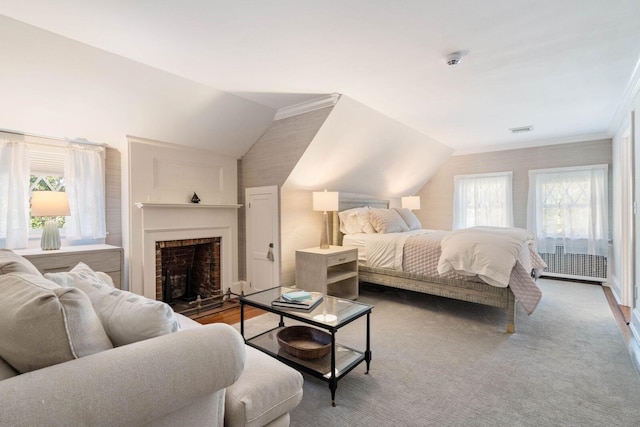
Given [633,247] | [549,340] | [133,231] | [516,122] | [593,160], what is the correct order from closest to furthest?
[549,340] → [633,247] → [133,231] → [516,122] → [593,160]

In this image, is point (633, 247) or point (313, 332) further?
point (633, 247)

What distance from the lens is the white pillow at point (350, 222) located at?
4.33 m

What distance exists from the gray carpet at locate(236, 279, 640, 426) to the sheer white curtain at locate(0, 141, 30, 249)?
7.29ft

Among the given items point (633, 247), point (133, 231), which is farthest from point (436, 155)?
point (133, 231)

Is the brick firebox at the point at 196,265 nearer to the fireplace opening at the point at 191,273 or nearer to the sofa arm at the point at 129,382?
the fireplace opening at the point at 191,273

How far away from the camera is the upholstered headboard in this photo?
14.5ft

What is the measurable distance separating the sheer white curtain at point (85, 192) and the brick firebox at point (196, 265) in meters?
0.78

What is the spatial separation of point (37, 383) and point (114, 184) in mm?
3067

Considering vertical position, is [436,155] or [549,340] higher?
[436,155]

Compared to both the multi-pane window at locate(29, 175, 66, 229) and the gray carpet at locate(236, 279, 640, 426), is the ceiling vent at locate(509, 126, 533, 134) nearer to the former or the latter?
the gray carpet at locate(236, 279, 640, 426)

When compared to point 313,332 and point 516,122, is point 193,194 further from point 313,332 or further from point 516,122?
point 516,122

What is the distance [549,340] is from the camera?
2.65 metres

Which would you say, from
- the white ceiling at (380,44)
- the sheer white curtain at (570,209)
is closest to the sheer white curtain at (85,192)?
the white ceiling at (380,44)

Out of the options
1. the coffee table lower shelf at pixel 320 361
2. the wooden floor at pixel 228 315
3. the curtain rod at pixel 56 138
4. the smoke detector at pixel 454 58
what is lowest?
the wooden floor at pixel 228 315
